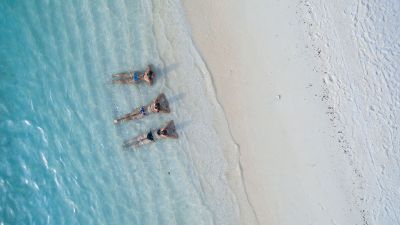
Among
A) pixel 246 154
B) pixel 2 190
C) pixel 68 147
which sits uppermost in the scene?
pixel 68 147

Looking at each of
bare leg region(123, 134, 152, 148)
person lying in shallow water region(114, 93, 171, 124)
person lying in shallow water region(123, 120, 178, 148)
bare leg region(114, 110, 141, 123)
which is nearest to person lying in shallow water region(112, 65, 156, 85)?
person lying in shallow water region(114, 93, 171, 124)

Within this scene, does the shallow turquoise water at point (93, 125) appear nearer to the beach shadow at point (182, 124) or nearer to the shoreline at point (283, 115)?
the beach shadow at point (182, 124)

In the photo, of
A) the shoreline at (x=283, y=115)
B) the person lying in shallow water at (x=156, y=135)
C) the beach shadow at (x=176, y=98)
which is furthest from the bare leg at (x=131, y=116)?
the shoreline at (x=283, y=115)

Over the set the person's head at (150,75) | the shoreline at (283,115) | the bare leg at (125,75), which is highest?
the bare leg at (125,75)

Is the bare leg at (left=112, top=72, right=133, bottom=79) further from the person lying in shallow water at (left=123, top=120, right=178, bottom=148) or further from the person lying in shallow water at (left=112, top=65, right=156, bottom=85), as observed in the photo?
the person lying in shallow water at (left=123, top=120, right=178, bottom=148)

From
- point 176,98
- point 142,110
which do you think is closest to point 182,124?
point 176,98

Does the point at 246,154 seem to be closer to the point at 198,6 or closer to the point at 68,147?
the point at 198,6

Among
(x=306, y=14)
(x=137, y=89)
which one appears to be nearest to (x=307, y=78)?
(x=306, y=14)
